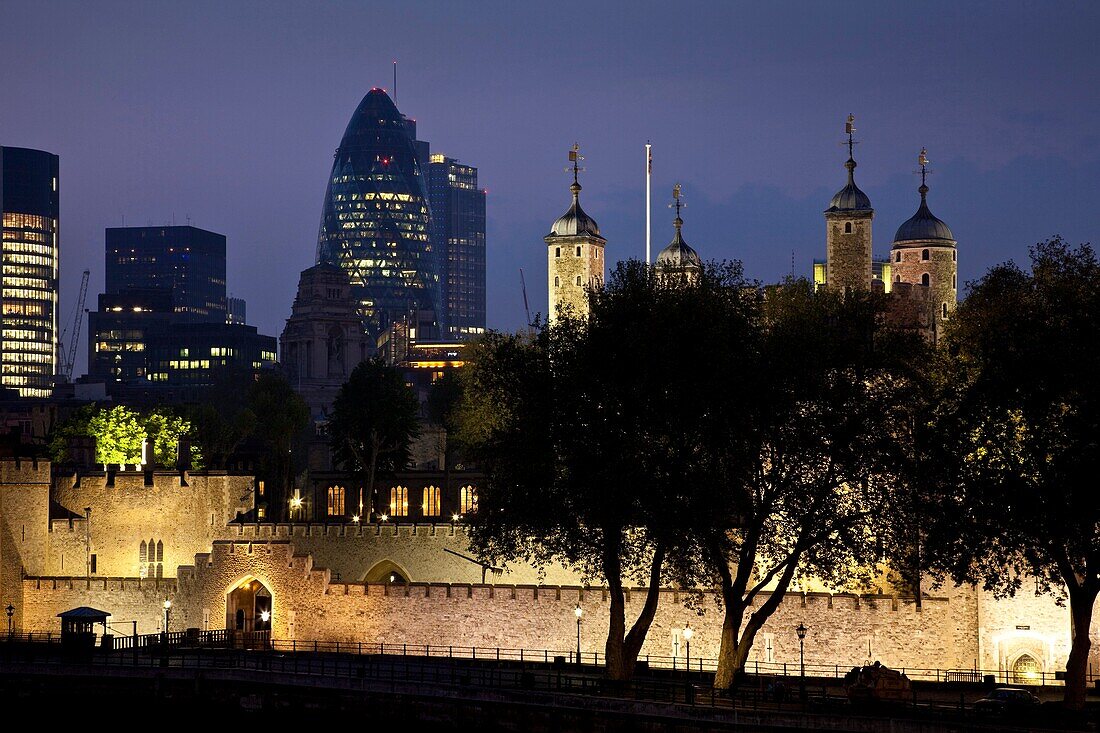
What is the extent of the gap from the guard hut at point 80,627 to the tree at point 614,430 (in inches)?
712

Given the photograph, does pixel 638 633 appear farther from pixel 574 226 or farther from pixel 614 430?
pixel 574 226

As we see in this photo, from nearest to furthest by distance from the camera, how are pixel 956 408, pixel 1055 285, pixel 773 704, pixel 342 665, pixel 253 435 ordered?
pixel 773 704 < pixel 956 408 < pixel 1055 285 < pixel 342 665 < pixel 253 435

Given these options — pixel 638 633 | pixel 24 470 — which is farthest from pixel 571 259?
pixel 638 633

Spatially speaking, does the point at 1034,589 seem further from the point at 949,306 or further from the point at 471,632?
the point at 949,306

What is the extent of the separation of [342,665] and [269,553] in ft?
38.3

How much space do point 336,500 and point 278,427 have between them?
15.8 metres

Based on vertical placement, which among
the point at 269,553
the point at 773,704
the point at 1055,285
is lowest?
the point at 773,704

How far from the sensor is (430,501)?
122 meters

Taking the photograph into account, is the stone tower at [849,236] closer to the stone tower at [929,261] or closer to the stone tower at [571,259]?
the stone tower at [929,261]

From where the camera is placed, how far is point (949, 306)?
367 feet

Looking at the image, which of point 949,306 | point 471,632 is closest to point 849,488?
point 471,632

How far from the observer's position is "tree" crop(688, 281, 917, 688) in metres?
61.0

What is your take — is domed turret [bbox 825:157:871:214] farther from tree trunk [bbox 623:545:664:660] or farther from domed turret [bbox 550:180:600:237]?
tree trunk [bbox 623:545:664:660]

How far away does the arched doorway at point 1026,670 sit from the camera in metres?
64.8
